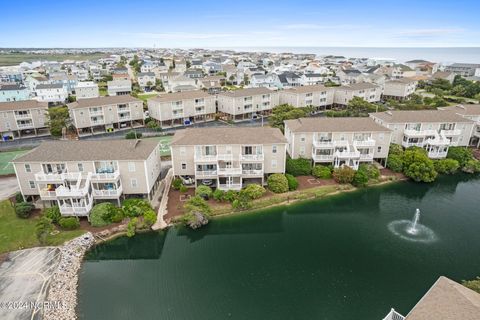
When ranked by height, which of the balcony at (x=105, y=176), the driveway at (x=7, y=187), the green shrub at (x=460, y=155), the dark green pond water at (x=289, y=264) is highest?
the balcony at (x=105, y=176)

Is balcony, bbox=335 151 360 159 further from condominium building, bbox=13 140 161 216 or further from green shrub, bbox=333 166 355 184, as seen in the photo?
condominium building, bbox=13 140 161 216

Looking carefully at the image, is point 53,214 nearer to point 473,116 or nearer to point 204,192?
point 204,192

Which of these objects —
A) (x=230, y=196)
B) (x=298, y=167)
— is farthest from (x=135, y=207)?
(x=298, y=167)

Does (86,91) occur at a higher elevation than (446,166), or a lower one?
higher

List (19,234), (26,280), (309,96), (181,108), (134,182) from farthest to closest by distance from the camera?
(309,96)
(181,108)
(134,182)
(19,234)
(26,280)

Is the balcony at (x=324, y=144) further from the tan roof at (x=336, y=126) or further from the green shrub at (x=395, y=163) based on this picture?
the green shrub at (x=395, y=163)

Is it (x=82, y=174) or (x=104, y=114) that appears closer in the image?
(x=82, y=174)

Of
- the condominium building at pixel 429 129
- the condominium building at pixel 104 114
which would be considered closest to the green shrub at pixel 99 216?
the condominium building at pixel 104 114
